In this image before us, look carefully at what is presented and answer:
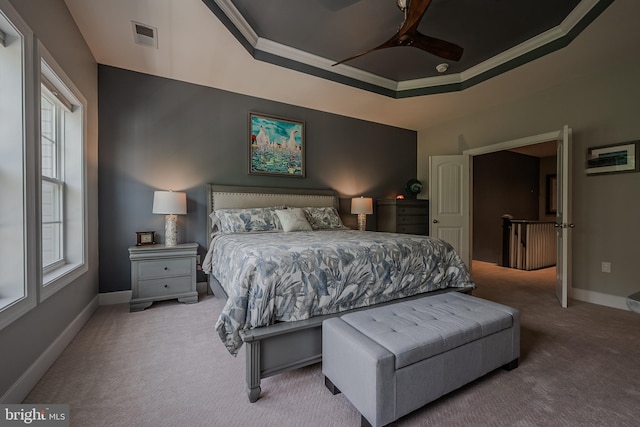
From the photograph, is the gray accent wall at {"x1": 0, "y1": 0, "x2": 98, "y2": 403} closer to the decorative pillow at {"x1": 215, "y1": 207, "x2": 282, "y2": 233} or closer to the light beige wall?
the decorative pillow at {"x1": 215, "y1": 207, "x2": 282, "y2": 233}

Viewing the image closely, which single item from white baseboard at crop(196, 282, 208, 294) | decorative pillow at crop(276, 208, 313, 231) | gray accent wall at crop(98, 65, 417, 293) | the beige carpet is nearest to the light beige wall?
the beige carpet

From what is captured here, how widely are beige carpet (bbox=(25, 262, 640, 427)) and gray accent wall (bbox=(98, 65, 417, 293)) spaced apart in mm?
1141

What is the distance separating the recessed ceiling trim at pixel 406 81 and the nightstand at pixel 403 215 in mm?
1691

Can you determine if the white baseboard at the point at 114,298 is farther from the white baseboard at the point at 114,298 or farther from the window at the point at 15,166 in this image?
the window at the point at 15,166

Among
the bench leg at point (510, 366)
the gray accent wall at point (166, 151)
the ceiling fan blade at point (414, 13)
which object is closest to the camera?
the bench leg at point (510, 366)

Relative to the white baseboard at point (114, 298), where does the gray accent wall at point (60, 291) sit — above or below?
above

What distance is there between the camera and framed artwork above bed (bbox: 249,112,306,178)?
385cm

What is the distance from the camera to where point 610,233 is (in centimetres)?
312

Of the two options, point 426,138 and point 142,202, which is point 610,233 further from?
point 142,202

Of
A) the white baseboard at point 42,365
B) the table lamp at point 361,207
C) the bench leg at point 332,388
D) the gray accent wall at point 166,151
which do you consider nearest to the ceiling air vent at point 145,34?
the gray accent wall at point 166,151

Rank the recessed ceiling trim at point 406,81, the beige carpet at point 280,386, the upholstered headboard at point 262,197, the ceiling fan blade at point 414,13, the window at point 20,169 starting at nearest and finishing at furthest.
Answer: the beige carpet at point 280,386 → the window at point 20,169 → the ceiling fan blade at point 414,13 → the recessed ceiling trim at point 406,81 → the upholstered headboard at point 262,197

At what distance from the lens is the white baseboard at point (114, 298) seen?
2996 millimetres

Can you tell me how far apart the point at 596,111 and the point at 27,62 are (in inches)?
206

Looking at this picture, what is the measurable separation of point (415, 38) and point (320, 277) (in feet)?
6.92
